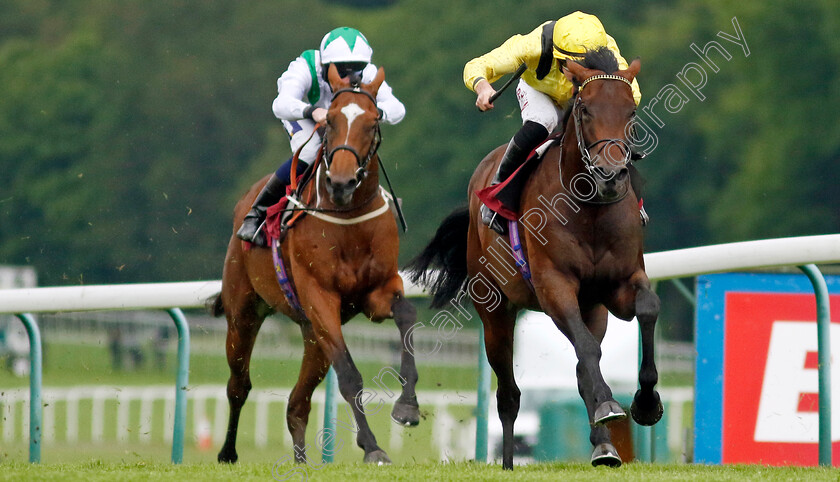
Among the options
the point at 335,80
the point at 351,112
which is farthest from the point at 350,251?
the point at 335,80

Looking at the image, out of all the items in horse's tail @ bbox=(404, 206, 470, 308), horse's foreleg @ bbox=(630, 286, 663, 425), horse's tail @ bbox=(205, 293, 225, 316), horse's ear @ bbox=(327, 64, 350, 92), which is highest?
horse's ear @ bbox=(327, 64, 350, 92)

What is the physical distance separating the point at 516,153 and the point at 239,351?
87.5 inches

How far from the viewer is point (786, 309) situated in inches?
268

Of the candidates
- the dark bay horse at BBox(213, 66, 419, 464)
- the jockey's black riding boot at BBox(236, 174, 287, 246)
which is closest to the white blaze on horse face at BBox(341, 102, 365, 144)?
the dark bay horse at BBox(213, 66, 419, 464)

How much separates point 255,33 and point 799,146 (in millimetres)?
21102

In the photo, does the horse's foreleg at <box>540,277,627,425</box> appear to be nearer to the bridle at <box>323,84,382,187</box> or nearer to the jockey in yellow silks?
the jockey in yellow silks

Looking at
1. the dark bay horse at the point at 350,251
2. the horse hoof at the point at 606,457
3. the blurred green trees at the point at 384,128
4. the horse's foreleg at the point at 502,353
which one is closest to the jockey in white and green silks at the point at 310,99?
the dark bay horse at the point at 350,251

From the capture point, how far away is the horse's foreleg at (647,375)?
572 cm

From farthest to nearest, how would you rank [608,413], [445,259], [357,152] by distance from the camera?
[445,259] → [357,152] → [608,413]

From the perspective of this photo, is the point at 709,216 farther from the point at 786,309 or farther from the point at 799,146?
the point at 786,309

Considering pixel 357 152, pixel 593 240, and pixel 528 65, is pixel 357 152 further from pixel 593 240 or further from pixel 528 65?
pixel 593 240

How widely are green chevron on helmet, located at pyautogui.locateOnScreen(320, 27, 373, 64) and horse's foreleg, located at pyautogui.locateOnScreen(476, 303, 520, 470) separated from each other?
1337mm

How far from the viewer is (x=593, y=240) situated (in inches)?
235

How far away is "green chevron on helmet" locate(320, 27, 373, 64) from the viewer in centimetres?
685
